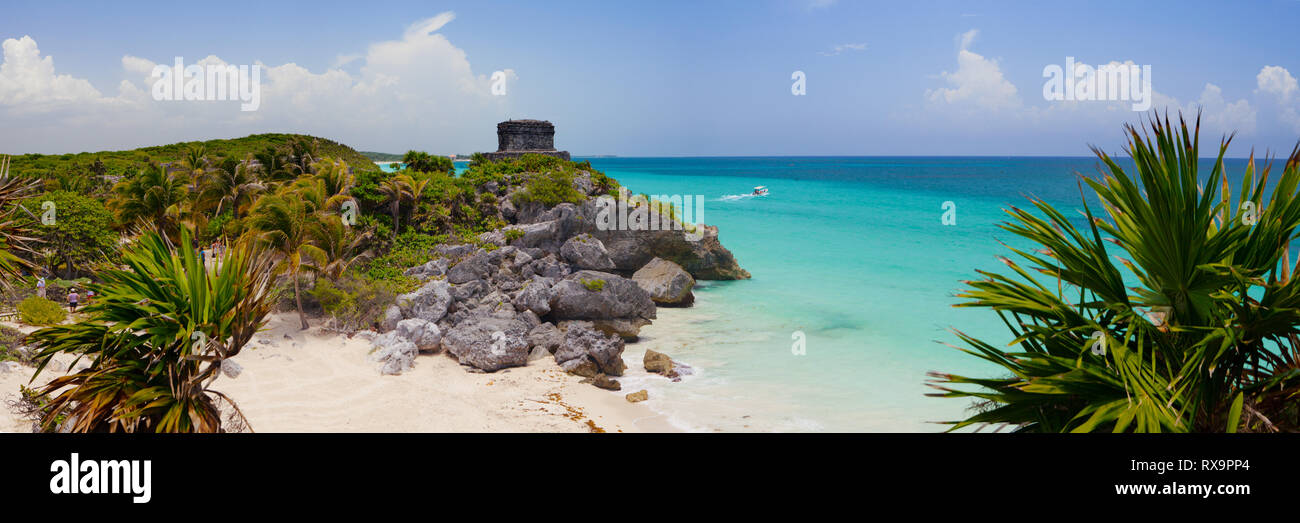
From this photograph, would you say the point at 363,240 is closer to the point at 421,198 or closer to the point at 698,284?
the point at 421,198

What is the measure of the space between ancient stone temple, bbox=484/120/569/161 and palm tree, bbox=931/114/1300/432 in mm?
34488

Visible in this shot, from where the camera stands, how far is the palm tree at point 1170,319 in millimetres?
3137

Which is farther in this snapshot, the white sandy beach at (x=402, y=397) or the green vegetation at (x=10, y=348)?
the green vegetation at (x=10, y=348)

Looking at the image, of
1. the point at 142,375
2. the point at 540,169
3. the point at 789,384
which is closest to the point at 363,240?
the point at 540,169

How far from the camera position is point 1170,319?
3.50 meters

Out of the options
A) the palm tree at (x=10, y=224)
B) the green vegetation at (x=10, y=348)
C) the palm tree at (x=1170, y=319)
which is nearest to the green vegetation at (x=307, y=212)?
the green vegetation at (x=10, y=348)

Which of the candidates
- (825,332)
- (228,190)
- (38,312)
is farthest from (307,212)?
(825,332)

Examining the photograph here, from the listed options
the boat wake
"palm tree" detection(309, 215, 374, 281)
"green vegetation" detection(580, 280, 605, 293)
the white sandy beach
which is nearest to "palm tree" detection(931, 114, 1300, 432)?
the white sandy beach

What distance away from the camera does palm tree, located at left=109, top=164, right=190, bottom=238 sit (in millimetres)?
20484

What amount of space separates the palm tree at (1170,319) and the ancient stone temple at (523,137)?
34.5m

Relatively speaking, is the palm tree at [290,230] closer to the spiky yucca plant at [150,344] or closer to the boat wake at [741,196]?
the spiky yucca plant at [150,344]

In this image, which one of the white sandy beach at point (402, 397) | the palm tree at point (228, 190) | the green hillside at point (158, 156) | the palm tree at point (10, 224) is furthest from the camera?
the green hillside at point (158, 156)

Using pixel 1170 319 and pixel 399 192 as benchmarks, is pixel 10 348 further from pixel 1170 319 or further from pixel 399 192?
pixel 1170 319
